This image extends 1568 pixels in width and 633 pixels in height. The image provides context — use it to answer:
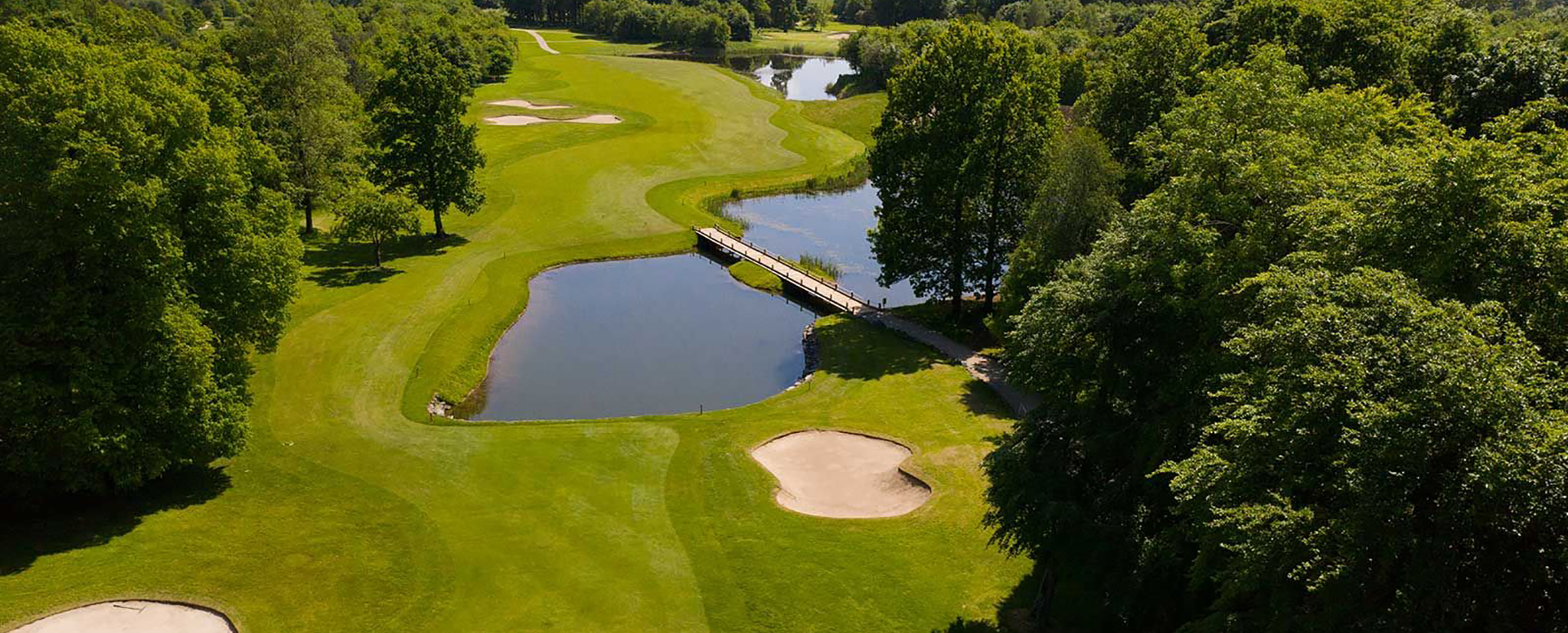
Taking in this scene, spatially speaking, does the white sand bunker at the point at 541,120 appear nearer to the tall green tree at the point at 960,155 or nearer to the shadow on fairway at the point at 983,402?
the tall green tree at the point at 960,155

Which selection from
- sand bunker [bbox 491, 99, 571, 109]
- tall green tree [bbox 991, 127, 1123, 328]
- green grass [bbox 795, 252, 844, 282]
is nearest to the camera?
tall green tree [bbox 991, 127, 1123, 328]

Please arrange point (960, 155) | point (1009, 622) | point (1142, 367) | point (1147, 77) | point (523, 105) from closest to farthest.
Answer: point (1142, 367) → point (1009, 622) → point (960, 155) → point (1147, 77) → point (523, 105)

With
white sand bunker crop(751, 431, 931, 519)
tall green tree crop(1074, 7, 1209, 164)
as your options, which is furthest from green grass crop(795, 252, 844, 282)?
white sand bunker crop(751, 431, 931, 519)

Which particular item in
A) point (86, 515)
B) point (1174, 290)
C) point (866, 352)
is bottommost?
point (86, 515)

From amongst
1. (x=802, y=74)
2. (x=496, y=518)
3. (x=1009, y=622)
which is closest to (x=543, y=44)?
(x=802, y=74)

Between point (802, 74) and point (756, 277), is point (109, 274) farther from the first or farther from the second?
point (802, 74)

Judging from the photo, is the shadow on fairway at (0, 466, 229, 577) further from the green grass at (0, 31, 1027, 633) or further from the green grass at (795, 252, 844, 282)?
the green grass at (795, 252, 844, 282)
